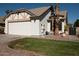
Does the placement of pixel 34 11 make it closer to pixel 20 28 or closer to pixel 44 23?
pixel 44 23

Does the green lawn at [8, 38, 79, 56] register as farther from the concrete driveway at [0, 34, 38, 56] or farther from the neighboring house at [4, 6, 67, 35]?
the neighboring house at [4, 6, 67, 35]

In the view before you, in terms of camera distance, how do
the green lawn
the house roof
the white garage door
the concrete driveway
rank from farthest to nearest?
1. the white garage door
2. the house roof
3. the green lawn
4. the concrete driveway

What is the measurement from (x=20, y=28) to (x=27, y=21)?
877 mm

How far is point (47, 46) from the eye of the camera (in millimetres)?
13906

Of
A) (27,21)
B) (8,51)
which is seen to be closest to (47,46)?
(8,51)

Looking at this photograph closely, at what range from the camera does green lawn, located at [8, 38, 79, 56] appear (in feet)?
→ 41.1

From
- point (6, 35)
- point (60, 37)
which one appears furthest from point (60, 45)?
point (6, 35)

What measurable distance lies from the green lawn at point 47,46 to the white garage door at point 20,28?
1254 mm

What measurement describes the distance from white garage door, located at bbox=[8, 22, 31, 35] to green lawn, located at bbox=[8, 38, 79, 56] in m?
1.25

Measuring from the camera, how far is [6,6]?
15.3m

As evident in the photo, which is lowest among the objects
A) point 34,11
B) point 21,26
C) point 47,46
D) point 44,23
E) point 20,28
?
point 47,46

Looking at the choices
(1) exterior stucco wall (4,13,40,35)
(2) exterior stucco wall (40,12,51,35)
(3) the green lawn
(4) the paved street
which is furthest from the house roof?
(3) the green lawn

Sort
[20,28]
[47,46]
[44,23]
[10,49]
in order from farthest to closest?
1. [44,23]
2. [20,28]
3. [47,46]
4. [10,49]

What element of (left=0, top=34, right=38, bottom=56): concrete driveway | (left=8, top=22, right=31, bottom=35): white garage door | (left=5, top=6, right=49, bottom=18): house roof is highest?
(left=5, top=6, right=49, bottom=18): house roof
